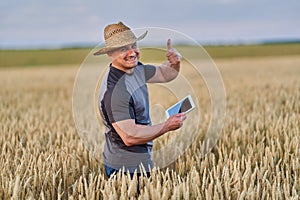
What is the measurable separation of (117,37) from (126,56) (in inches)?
5.3

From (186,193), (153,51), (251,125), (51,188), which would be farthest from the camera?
(251,125)

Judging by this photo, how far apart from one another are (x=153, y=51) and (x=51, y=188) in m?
1.13

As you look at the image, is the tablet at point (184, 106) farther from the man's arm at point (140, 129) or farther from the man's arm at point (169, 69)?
the man's arm at point (169, 69)

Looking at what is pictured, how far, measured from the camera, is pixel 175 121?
2.81m

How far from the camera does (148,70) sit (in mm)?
3188

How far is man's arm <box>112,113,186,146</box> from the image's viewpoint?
2828mm

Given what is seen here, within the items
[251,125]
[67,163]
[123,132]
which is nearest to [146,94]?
[123,132]

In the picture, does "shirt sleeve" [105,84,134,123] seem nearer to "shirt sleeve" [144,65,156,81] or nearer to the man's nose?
the man's nose

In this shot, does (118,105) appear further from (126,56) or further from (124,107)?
(126,56)

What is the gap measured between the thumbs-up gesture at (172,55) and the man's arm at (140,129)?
0.47 m

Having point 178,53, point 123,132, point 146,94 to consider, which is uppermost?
point 178,53

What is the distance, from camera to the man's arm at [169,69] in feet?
10.3

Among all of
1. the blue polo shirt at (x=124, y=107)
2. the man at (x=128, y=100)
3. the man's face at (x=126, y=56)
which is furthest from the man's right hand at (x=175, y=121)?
the man's face at (x=126, y=56)

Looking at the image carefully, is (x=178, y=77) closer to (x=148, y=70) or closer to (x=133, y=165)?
(x=148, y=70)
